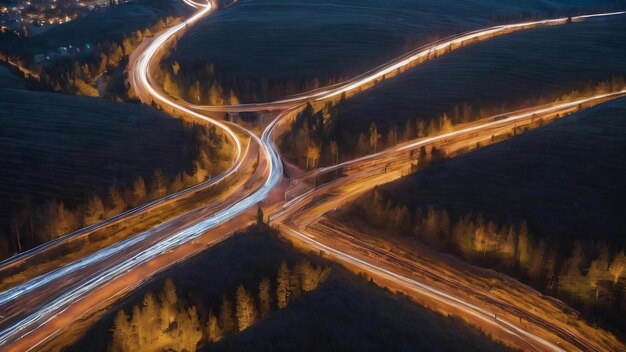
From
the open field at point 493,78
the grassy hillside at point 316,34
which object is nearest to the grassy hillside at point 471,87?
the open field at point 493,78

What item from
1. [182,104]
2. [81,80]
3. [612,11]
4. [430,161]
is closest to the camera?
[430,161]

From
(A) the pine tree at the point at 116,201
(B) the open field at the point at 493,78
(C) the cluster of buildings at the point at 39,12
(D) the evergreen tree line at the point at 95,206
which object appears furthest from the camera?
(C) the cluster of buildings at the point at 39,12

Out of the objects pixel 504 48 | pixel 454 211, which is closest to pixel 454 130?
pixel 454 211

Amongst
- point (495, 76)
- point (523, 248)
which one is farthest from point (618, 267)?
point (495, 76)

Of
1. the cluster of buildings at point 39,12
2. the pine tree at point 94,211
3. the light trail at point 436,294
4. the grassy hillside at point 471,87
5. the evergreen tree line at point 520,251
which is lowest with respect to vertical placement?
the light trail at point 436,294

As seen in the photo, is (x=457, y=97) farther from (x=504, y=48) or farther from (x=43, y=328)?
(x=43, y=328)

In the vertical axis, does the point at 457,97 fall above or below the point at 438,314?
above

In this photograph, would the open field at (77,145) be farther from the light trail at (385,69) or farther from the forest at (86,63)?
the light trail at (385,69)
